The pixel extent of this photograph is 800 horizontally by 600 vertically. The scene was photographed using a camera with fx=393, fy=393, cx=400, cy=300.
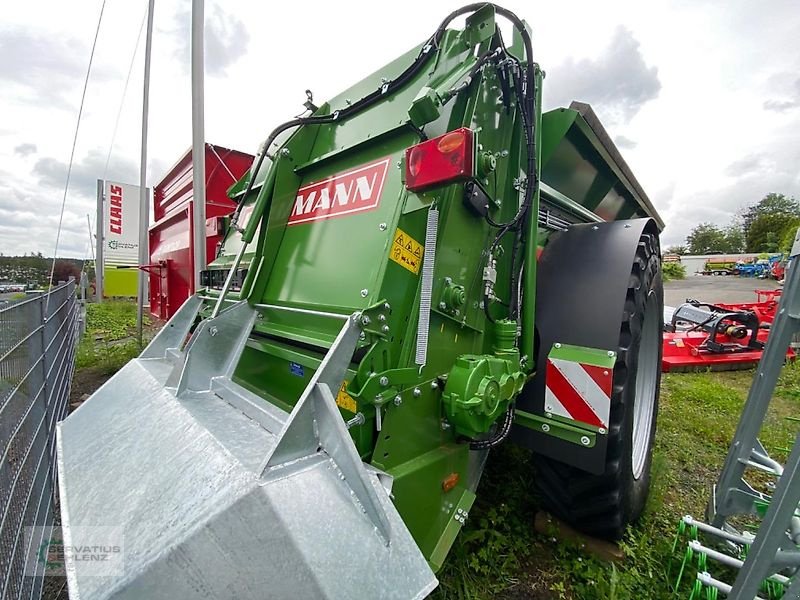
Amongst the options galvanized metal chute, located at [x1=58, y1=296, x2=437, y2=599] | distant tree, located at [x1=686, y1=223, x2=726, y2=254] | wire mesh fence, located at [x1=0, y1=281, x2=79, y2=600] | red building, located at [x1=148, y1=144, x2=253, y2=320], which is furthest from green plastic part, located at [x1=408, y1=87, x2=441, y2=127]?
distant tree, located at [x1=686, y1=223, x2=726, y2=254]

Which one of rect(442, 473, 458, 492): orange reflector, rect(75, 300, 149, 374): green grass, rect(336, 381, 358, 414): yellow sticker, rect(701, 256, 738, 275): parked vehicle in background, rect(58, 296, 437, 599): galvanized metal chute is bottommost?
rect(75, 300, 149, 374): green grass

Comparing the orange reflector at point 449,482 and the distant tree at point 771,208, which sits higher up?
the distant tree at point 771,208

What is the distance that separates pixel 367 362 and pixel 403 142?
97cm

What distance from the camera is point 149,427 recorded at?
4.48ft

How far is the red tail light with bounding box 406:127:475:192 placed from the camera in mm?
1261

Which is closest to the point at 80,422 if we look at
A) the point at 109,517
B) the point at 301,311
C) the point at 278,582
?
the point at 109,517

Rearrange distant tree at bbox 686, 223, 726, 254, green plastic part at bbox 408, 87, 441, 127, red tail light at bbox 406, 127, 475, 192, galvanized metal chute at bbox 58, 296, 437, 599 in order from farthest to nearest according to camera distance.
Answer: distant tree at bbox 686, 223, 726, 254, green plastic part at bbox 408, 87, 441, 127, red tail light at bbox 406, 127, 475, 192, galvanized metal chute at bbox 58, 296, 437, 599

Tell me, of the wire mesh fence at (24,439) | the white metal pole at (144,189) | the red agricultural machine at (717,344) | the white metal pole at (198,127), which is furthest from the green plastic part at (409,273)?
the red agricultural machine at (717,344)

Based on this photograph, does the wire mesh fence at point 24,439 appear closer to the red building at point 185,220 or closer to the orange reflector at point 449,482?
the orange reflector at point 449,482

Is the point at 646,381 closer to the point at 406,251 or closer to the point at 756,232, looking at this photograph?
the point at 406,251

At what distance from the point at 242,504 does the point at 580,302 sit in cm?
160

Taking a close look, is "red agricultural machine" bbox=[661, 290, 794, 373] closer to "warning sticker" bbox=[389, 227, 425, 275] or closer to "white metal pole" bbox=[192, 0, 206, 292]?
"warning sticker" bbox=[389, 227, 425, 275]

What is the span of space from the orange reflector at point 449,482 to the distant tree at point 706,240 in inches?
2693

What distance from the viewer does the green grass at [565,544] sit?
1.81 meters
